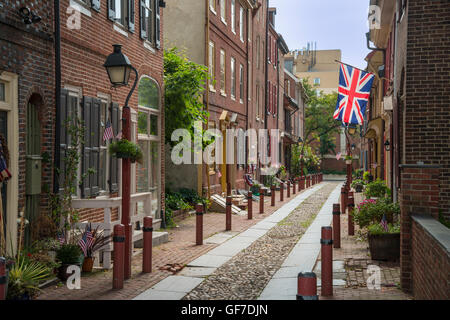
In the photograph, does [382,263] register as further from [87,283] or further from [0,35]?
[0,35]

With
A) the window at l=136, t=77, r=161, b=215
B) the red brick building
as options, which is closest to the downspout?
the red brick building

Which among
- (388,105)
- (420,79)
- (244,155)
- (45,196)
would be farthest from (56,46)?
(244,155)

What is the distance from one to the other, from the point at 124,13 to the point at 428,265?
8984 millimetres

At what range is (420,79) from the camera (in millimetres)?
8164

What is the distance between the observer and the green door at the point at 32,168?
8.48 meters

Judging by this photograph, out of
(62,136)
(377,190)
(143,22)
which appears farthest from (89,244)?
(377,190)

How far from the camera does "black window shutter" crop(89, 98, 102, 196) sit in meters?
10.5

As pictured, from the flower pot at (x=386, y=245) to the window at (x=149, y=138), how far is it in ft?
20.1

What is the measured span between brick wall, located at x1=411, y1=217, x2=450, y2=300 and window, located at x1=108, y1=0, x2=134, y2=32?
775 centimetres

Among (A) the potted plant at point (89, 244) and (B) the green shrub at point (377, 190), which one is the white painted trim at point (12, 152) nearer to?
(A) the potted plant at point (89, 244)

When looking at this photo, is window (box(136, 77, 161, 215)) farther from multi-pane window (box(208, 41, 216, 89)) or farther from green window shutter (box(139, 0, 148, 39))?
multi-pane window (box(208, 41, 216, 89))

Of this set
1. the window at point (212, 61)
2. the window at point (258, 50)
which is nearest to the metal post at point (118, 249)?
the window at point (212, 61)

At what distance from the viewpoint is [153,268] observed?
8906 millimetres

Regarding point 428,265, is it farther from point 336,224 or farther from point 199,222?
point 199,222
